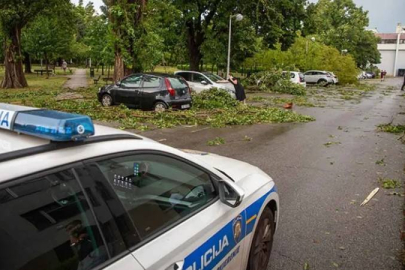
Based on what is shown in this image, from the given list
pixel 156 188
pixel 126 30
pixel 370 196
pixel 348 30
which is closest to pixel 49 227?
pixel 156 188

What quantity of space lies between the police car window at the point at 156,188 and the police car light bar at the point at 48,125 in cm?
20

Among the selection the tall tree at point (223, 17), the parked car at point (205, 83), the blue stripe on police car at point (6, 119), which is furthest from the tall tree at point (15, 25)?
the blue stripe on police car at point (6, 119)

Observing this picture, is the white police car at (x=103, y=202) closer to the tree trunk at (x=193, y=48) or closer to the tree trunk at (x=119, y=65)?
the tree trunk at (x=119, y=65)

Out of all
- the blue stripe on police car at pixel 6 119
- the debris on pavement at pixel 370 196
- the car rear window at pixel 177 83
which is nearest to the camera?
A: the blue stripe on police car at pixel 6 119

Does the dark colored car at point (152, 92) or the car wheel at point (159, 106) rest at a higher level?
the dark colored car at point (152, 92)

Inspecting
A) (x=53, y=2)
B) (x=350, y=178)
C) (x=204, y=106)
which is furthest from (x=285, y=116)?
(x=53, y=2)

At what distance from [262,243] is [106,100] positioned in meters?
13.0

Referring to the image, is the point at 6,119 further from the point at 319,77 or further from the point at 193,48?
the point at 319,77

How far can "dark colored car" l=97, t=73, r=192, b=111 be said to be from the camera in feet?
45.3

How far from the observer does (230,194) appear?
108 inches

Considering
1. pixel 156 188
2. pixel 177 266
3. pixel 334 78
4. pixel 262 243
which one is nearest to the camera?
pixel 177 266

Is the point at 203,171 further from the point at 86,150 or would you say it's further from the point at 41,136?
the point at 41,136

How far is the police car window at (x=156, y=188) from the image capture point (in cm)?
213

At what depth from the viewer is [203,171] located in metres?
2.75
